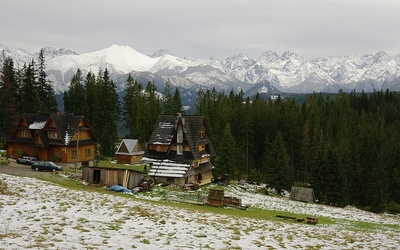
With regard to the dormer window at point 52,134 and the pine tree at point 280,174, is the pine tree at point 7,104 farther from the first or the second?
the pine tree at point 280,174

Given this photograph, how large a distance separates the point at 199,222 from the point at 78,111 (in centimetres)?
8131

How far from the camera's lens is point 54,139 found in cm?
6088

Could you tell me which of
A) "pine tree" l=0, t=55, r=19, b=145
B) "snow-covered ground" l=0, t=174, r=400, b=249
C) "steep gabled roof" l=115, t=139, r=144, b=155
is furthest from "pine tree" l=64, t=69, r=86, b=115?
"snow-covered ground" l=0, t=174, r=400, b=249

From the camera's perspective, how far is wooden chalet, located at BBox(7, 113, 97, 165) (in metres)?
60.3

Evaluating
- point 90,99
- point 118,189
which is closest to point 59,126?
point 118,189

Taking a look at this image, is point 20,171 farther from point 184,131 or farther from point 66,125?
point 184,131

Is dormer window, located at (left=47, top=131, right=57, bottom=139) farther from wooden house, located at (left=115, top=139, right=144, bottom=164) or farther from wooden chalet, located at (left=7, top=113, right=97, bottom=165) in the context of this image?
wooden house, located at (left=115, top=139, right=144, bottom=164)

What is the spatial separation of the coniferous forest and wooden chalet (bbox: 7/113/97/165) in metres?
15.8

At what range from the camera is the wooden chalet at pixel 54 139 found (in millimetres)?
60344

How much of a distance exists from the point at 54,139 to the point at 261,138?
5466 cm

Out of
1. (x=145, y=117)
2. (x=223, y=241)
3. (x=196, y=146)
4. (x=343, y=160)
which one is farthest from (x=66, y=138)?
(x=343, y=160)

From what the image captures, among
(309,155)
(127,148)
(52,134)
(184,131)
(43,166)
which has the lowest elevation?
(43,166)

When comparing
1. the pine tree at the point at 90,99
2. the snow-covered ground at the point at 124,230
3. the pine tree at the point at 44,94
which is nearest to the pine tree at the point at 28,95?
the pine tree at the point at 44,94

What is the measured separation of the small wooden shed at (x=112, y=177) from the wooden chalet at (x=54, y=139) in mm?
14343
